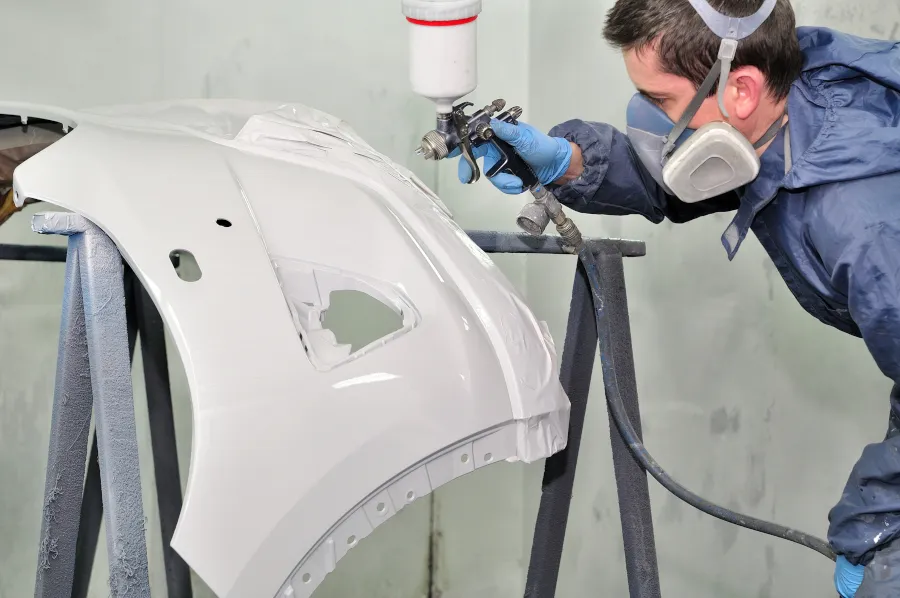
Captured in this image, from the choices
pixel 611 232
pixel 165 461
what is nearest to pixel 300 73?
pixel 611 232

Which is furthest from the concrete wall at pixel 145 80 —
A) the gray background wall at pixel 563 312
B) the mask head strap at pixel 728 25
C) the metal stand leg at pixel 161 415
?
the mask head strap at pixel 728 25

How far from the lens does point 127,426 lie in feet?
2.74

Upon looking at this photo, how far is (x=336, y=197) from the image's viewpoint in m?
1.04

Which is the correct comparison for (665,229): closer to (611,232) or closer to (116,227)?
(611,232)

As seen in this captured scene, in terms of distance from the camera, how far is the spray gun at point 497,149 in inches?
43.9

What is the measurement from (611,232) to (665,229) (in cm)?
15

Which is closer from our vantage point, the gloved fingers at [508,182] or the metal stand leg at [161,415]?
the gloved fingers at [508,182]

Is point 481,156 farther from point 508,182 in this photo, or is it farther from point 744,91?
point 744,91

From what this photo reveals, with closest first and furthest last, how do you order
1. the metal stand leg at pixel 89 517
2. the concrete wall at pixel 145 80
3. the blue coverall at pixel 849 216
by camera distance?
the blue coverall at pixel 849 216 → the metal stand leg at pixel 89 517 → the concrete wall at pixel 145 80

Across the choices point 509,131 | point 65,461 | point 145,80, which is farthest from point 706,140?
point 145,80

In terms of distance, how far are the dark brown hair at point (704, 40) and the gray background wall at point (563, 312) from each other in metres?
0.57

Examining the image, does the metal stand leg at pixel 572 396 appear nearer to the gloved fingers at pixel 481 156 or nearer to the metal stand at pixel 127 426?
the metal stand at pixel 127 426

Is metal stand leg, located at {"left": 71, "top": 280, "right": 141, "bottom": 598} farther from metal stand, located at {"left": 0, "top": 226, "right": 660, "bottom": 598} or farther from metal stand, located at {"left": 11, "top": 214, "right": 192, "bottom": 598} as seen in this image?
metal stand, located at {"left": 11, "top": 214, "right": 192, "bottom": 598}

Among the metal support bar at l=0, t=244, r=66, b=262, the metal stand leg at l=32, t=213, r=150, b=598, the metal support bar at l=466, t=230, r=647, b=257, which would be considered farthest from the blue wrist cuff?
the metal support bar at l=0, t=244, r=66, b=262
